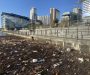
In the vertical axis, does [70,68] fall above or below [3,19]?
below

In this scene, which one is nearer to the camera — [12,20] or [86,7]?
[86,7]

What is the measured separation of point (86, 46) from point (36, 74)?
232 inches

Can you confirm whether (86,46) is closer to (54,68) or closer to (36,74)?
(54,68)

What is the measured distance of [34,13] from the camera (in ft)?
439

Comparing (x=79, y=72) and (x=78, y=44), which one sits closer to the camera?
(x=79, y=72)

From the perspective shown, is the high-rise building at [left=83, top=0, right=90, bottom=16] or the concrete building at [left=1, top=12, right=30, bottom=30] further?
the concrete building at [left=1, top=12, right=30, bottom=30]

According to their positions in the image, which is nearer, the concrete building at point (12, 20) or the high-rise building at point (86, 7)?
the high-rise building at point (86, 7)

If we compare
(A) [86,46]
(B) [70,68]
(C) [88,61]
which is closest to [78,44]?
(A) [86,46]

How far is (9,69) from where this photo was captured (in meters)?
6.98

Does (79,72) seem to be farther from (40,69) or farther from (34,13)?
(34,13)

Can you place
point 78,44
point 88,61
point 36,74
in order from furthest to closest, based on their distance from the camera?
point 78,44 < point 88,61 < point 36,74

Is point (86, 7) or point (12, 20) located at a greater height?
point (12, 20)

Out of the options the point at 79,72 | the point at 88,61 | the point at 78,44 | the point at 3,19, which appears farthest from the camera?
the point at 3,19

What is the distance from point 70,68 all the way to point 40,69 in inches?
48.4
